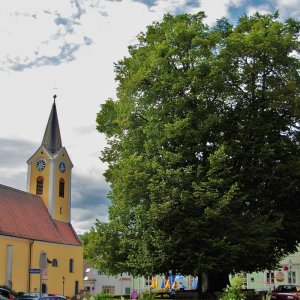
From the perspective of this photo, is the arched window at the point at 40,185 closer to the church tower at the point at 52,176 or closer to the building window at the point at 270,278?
the church tower at the point at 52,176

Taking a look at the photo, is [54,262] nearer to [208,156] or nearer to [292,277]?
[292,277]

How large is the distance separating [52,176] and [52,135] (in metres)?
6.01

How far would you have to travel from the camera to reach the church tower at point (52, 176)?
65188mm

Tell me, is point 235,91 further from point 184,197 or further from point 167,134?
point 184,197

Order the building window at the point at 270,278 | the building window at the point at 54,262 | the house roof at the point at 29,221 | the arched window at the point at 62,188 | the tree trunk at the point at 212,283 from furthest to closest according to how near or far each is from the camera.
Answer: the arched window at the point at 62,188
the building window at the point at 270,278
the building window at the point at 54,262
the house roof at the point at 29,221
the tree trunk at the point at 212,283

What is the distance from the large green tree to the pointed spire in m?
36.6

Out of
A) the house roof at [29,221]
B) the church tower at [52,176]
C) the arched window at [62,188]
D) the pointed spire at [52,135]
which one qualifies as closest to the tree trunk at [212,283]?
the house roof at [29,221]

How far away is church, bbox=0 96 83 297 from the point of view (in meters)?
53.0

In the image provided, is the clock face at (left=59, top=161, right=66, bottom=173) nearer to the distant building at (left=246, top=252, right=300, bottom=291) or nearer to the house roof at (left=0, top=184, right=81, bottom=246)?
the house roof at (left=0, top=184, right=81, bottom=246)

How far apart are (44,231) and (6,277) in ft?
30.6

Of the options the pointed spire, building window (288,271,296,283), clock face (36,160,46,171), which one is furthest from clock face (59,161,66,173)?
building window (288,271,296,283)

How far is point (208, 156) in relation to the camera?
3005cm

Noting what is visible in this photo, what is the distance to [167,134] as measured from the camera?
28.7 meters

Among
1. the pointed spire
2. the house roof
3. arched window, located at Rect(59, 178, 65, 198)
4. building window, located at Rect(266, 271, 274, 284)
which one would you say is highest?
the pointed spire
